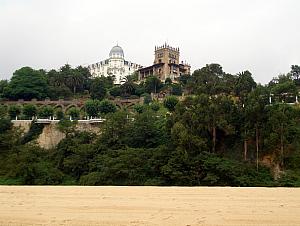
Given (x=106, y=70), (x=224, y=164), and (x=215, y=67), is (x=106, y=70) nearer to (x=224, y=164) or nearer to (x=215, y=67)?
(x=215, y=67)

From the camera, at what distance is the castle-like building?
7400cm

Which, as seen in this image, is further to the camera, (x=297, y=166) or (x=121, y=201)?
(x=297, y=166)

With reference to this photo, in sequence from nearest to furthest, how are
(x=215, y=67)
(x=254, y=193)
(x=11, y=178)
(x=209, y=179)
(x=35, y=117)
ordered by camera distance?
(x=254, y=193) < (x=209, y=179) < (x=11, y=178) < (x=35, y=117) < (x=215, y=67)

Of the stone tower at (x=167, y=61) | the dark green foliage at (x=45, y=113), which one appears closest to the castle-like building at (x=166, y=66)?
the stone tower at (x=167, y=61)

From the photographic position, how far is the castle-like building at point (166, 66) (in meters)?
74.0

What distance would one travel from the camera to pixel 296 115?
26.2m

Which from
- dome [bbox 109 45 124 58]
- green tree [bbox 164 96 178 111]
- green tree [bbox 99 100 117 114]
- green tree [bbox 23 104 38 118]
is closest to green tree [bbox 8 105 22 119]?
green tree [bbox 23 104 38 118]

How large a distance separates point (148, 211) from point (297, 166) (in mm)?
16235

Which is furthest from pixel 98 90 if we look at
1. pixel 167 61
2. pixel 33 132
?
pixel 167 61

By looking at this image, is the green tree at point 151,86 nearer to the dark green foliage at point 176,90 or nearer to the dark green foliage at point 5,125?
the dark green foliage at point 176,90

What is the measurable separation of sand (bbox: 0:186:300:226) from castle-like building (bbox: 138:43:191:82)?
186 ft

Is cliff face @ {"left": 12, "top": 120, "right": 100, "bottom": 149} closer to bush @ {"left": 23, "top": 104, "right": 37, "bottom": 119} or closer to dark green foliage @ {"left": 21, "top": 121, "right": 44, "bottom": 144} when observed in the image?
dark green foliage @ {"left": 21, "top": 121, "right": 44, "bottom": 144}

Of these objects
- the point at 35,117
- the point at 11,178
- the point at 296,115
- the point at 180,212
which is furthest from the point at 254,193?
the point at 35,117

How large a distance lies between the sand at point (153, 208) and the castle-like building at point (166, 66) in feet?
186
